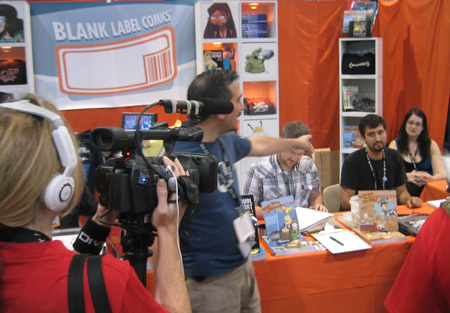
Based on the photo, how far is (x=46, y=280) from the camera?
2.52 feet

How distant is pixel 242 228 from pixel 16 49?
3847mm

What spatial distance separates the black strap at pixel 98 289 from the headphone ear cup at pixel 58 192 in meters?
0.13

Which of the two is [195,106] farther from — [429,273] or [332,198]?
[332,198]

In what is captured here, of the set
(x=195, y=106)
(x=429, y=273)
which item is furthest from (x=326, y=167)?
(x=195, y=106)

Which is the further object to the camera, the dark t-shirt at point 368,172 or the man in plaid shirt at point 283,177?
the dark t-shirt at point 368,172

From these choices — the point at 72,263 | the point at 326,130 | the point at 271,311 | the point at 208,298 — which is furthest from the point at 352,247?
the point at 326,130

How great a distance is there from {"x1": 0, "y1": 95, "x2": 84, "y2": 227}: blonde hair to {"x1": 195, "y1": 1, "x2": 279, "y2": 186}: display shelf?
12.8 ft

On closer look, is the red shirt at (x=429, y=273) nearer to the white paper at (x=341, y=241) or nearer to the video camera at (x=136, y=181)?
the white paper at (x=341, y=241)

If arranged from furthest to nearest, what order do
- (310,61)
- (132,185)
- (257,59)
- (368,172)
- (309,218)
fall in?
(310,61) < (257,59) < (368,172) < (309,218) < (132,185)

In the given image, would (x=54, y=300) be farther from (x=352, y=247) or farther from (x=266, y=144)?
(x=352, y=247)

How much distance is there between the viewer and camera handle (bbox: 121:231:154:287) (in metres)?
1.00

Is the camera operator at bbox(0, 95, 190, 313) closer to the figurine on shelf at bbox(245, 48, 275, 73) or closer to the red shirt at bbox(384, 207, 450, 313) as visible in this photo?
the red shirt at bbox(384, 207, 450, 313)

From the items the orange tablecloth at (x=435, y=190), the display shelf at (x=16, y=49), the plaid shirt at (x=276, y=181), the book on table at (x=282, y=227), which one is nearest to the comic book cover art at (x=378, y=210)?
the book on table at (x=282, y=227)

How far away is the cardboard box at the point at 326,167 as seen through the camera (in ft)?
17.1
